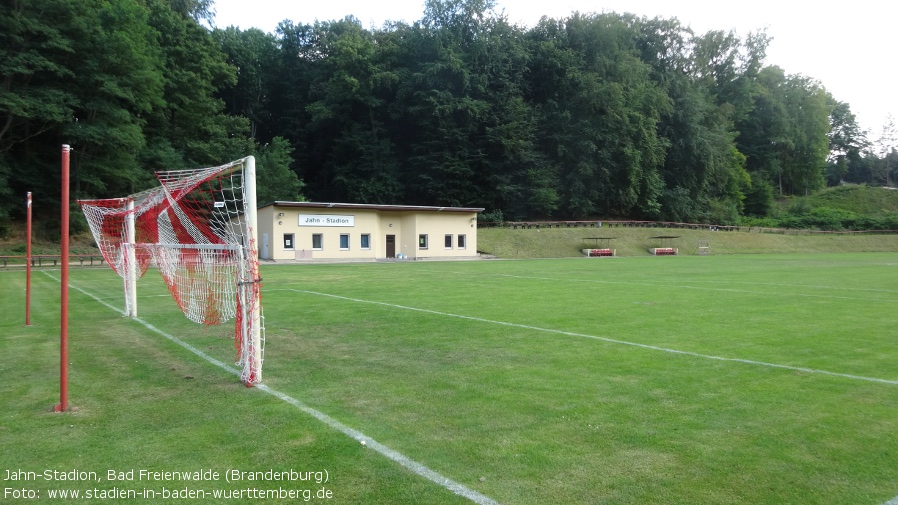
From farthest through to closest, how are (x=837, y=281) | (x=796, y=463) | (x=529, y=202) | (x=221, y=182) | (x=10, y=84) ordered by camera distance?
(x=529, y=202) < (x=10, y=84) < (x=837, y=281) < (x=221, y=182) < (x=796, y=463)

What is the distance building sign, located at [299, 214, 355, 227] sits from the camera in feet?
133

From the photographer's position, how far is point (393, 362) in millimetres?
8164

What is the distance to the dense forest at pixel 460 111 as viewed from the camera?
54.2 metres

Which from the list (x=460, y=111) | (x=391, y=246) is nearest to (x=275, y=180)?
(x=391, y=246)

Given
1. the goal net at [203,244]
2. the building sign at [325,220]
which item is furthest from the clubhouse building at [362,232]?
the goal net at [203,244]

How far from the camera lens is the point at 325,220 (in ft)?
136

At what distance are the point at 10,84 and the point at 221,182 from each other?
4002 centimetres

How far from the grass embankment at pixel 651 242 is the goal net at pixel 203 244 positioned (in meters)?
36.4

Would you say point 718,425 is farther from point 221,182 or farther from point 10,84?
point 10,84

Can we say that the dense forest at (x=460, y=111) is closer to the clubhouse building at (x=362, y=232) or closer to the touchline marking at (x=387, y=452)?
the clubhouse building at (x=362, y=232)

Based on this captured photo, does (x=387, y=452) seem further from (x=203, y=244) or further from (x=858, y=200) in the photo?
(x=858, y=200)

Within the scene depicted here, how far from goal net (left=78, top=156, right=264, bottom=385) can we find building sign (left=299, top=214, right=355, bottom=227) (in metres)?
23.4

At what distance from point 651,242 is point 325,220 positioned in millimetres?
32771

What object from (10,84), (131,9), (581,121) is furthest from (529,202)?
(10,84)
